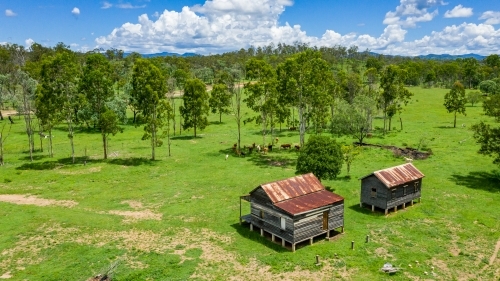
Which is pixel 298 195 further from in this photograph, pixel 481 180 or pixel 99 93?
pixel 99 93

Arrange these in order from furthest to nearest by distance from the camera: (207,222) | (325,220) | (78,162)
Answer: (78,162), (207,222), (325,220)

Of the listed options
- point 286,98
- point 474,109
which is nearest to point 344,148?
point 286,98

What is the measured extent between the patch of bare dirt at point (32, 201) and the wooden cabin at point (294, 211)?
60.4 feet

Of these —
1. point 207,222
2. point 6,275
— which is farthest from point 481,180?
point 6,275

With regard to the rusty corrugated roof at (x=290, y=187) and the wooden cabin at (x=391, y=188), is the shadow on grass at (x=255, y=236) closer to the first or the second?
the rusty corrugated roof at (x=290, y=187)

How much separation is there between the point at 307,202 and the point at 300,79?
28955 millimetres

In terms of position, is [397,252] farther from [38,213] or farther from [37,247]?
[38,213]

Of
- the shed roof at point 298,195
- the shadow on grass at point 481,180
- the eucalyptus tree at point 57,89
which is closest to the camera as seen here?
the shed roof at point 298,195

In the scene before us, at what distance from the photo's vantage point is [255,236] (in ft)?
99.7

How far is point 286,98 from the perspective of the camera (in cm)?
5638

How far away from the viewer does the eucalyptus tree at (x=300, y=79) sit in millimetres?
54188

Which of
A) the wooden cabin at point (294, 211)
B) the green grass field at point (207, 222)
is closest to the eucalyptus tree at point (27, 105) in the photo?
the green grass field at point (207, 222)

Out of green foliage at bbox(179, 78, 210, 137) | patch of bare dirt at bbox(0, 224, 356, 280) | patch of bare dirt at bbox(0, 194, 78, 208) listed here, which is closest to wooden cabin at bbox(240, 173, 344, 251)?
patch of bare dirt at bbox(0, 224, 356, 280)

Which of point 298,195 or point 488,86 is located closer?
point 298,195
